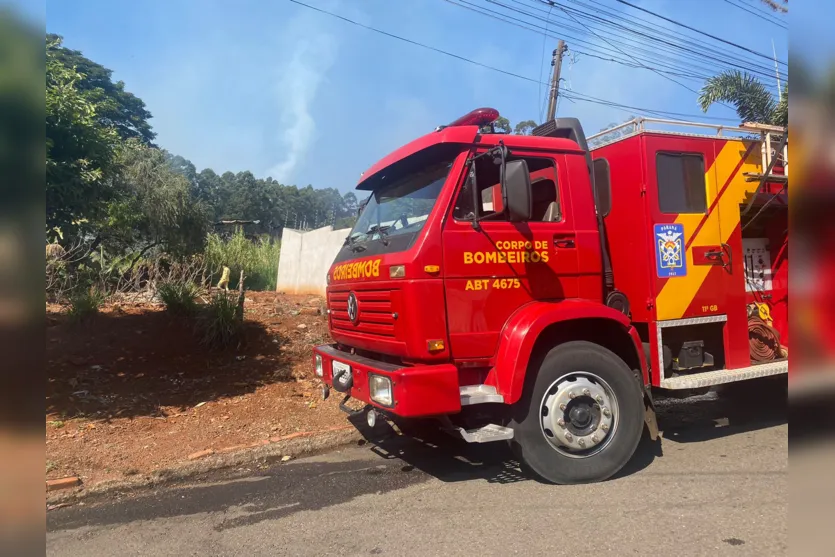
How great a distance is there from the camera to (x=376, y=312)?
4086 millimetres

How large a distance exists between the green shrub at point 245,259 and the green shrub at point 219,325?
12.7 ft

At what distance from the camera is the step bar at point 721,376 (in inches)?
174

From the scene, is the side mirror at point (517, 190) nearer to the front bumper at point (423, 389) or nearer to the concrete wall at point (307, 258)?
the front bumper at point (423, 389)

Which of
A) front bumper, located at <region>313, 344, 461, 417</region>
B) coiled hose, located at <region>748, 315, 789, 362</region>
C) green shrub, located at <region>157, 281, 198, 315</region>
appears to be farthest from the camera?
green shrub, located at <region>157, 281, 198, 315</region>

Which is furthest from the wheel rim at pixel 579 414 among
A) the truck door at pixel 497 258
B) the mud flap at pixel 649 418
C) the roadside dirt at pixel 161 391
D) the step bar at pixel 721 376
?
the roadside dirt at pixel 161 391

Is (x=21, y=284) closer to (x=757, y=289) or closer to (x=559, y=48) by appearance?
(x=757, y=289)

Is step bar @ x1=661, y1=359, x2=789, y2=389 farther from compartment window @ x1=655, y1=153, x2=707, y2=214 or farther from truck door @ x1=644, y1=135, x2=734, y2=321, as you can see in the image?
compartment window @ x1=655, y1=153, x2=707, y2=214

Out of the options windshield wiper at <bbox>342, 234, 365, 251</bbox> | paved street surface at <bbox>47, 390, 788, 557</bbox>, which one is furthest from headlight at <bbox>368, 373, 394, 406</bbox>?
windshield wiper at <bbox>342, 234, 365, 251</bbox>

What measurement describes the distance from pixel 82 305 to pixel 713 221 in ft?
26.1

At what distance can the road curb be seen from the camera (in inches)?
167

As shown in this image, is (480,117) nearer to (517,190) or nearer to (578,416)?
(517,190)

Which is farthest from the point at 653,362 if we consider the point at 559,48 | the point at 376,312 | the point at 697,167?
the point at 559,48

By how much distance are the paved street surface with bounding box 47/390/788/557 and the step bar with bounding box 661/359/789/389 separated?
2.06 feet

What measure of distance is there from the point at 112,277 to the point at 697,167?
30.4 ft
